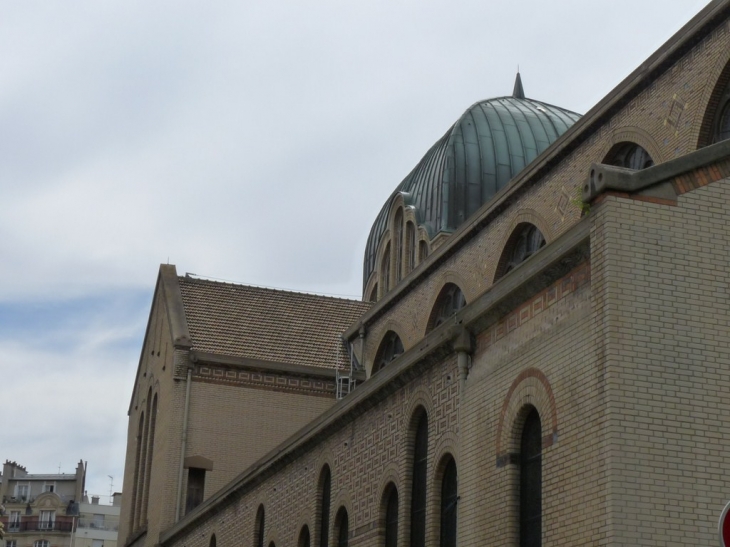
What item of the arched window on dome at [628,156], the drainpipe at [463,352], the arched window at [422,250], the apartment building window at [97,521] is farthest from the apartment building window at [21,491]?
the drainpipe at [463,352]

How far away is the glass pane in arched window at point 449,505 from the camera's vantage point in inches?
688

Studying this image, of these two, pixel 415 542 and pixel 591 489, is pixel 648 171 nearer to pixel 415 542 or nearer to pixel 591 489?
pixel 591 489

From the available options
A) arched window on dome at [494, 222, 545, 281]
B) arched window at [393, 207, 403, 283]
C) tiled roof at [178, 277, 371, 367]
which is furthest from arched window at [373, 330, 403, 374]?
arched window on dome at [494, 222, 545, 281]

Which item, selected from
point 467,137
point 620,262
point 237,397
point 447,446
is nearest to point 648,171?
point 620,262

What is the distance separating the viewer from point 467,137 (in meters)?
33.9

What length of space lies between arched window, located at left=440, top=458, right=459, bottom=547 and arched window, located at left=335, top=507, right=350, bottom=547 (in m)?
4.03

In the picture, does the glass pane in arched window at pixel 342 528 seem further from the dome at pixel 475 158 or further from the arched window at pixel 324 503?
the dome at pixel 475 158

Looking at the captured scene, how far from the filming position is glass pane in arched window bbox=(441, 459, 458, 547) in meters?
17.5

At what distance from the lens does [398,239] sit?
36.6 meters

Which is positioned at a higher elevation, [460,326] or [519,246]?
[519,246]

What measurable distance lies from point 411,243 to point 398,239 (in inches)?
52.3

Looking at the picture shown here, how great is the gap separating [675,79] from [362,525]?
28.5 feet

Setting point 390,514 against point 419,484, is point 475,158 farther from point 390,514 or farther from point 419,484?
point 419,484

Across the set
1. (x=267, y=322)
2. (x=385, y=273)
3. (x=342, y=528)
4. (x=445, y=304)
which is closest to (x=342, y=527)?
(x=342, y=528)
